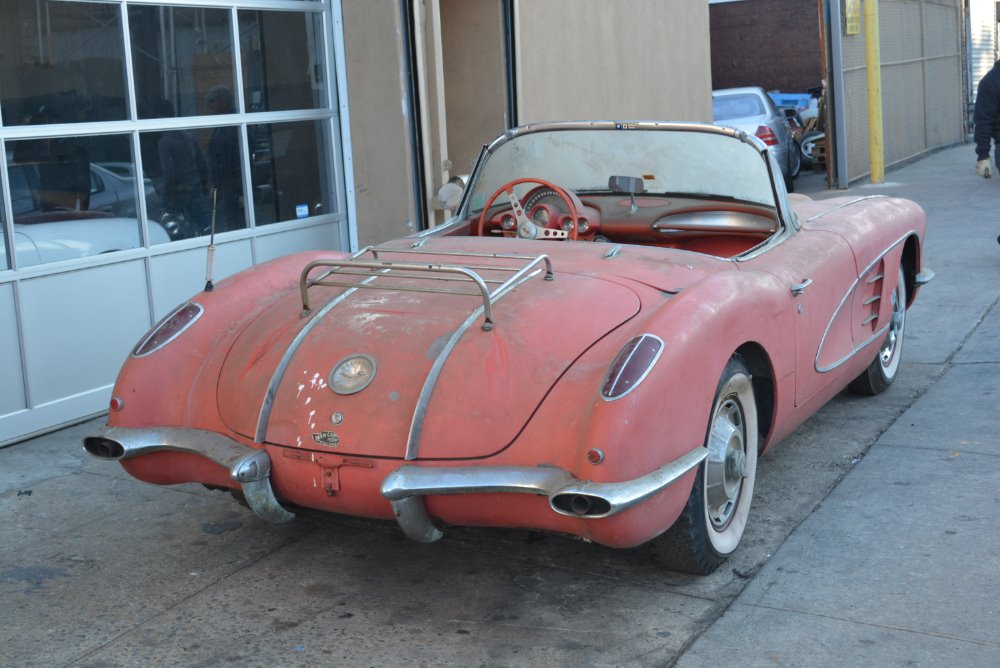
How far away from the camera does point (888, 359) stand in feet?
20.1

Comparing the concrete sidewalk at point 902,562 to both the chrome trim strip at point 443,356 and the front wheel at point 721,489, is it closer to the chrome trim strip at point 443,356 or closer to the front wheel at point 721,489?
the front wheel at point 721,489

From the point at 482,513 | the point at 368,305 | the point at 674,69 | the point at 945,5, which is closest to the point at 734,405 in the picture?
the point at 482,513

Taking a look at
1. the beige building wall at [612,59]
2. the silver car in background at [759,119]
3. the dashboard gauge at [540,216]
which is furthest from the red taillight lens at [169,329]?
the silver car in background at [759,119]

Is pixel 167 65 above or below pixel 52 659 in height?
above

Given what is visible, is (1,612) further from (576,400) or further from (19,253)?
(19,253)

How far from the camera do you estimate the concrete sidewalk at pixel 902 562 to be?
3.42 m

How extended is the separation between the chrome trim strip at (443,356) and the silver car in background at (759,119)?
1162 centimetres

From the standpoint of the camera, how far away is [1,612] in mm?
3951

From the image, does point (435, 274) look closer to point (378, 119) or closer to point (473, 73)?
point (378, 119)

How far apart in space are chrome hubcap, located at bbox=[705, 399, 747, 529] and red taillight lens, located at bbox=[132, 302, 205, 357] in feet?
6.66

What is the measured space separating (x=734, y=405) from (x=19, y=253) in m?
3.89

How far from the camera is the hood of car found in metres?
3.63

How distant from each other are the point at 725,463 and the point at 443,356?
1097 mm

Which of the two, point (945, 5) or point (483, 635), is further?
point (945, 5)
